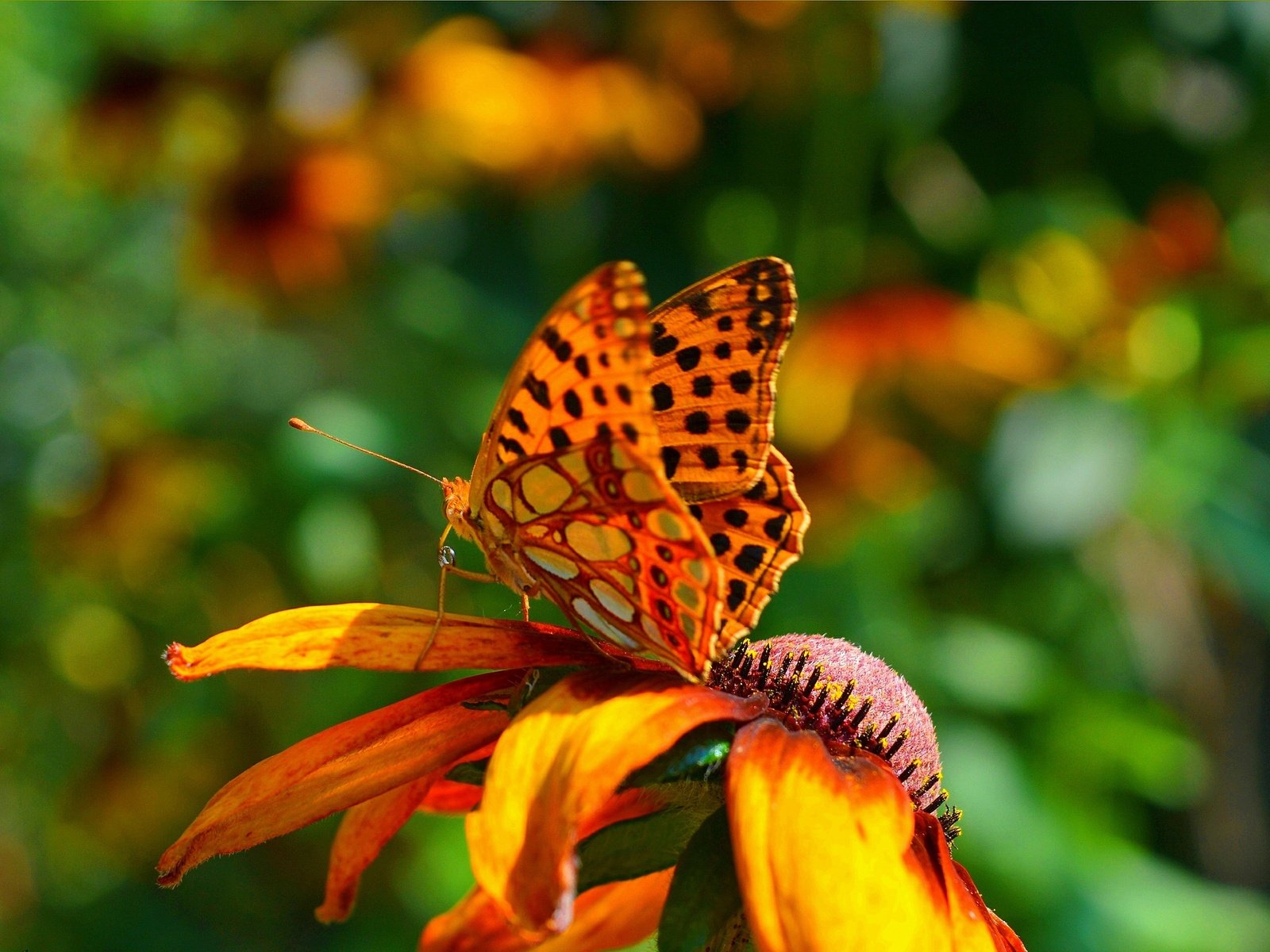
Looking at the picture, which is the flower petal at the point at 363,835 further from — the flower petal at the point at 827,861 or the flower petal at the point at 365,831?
the flower petal at the point at 827,861

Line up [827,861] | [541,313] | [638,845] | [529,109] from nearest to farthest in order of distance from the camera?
[827,861], [638,845], [541,313], [529,109]

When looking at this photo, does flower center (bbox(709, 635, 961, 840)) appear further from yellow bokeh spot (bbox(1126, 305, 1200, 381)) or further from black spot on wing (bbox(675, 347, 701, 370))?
yellow bokeh spot (bbox(1126, 305, 1200, 381))

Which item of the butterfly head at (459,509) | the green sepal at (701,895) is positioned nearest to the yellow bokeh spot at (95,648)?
the butterfly head at (459,509)

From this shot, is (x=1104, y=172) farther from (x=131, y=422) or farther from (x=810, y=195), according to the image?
(x=131, y=422)

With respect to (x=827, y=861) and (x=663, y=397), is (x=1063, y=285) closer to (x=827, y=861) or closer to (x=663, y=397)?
(x=663, y=397)

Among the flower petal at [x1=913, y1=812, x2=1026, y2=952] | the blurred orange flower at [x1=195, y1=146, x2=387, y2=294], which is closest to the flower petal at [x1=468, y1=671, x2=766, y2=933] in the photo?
the flower petal at [x1=913, y1=812, x2=1026, y2=952]

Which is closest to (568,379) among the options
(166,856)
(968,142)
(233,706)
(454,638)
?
(454,638)

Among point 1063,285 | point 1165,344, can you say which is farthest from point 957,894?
point 1063,285
